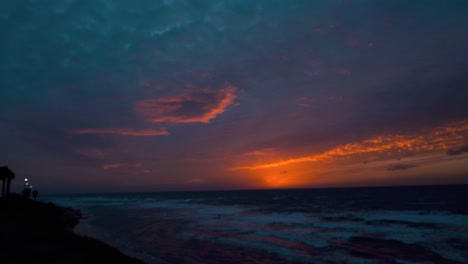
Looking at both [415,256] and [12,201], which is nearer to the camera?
[415,256]

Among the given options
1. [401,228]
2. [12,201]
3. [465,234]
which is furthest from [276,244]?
[12,201]

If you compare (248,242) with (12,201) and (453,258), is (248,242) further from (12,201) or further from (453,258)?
(12,201)

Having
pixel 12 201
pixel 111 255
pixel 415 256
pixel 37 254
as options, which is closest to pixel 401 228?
pixel 415 256

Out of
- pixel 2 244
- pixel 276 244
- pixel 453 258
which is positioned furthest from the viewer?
pixel 276 244

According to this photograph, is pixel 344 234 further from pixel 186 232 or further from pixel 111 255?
pixel 111 255

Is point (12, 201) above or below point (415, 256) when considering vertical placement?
above

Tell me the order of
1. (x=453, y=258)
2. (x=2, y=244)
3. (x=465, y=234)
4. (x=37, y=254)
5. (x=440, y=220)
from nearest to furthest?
1. (x=37, y=254)
2. (x=2, y=244)
3. (x=453, y=258)
4. (x=465, y=234)
5. (x=440, y=220)

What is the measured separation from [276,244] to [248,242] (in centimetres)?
230

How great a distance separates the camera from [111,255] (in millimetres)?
15211

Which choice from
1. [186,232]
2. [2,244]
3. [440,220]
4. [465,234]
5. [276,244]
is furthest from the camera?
[440,220]

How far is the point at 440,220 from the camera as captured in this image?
35.4 metres

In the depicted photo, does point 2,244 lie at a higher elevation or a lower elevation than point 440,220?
higher

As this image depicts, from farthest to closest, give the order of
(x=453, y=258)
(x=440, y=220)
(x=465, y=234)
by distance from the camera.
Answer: (x=440, y=220), (x=465, y=234), (x=453, y=258)

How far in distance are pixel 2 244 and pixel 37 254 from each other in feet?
11.5
